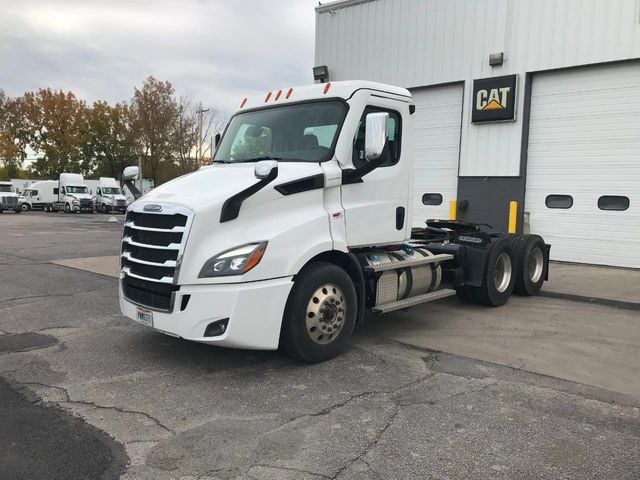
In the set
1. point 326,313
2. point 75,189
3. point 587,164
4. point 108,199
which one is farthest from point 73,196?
point 326,313

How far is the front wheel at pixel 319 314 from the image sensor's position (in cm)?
485

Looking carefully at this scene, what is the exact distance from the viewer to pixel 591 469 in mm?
3273

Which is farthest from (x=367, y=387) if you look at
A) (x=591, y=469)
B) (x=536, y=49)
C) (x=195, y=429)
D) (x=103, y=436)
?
(x=536, y=49)

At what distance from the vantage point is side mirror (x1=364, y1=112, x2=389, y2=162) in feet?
17.1

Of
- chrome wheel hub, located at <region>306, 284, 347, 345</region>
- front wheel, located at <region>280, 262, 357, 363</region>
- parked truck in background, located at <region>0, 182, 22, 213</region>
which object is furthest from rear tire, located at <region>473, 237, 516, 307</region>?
parked truck in background, located at <region>0, 182, 22, 213</region>

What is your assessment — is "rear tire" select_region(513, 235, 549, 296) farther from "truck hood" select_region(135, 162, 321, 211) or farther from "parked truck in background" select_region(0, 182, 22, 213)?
"parked truck in background" select_region(0, 182, 22, 213)

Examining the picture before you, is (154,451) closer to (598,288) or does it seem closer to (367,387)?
(367,387)

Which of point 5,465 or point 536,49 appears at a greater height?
point 536,49

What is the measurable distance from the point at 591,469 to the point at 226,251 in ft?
9.98

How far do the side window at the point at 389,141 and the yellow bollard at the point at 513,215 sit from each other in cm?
795

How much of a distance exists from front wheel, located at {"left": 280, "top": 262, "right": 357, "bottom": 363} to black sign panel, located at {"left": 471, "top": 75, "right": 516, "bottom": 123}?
31.6ft

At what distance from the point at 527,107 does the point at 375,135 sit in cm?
930

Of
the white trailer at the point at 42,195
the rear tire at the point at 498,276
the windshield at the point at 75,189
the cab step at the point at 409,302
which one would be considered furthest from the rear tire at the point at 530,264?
the white trailer at the point at 42,195

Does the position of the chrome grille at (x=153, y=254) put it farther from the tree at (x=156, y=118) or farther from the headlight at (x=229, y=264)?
the tree at (x=156, y=118)
